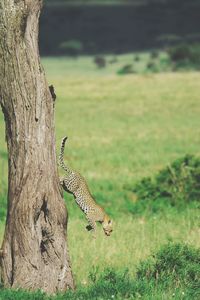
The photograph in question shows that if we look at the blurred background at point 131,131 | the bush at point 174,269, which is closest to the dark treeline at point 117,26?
the blurred background at point 131,131

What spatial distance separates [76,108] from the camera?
1719 inches

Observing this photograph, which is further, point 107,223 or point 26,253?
point 107,223

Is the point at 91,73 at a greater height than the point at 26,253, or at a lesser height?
lesser

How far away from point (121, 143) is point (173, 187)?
39.8ft

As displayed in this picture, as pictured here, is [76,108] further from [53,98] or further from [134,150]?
[53,98]

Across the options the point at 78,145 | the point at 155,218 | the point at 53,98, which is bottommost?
the point at 78,145

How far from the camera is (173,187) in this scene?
18.3m

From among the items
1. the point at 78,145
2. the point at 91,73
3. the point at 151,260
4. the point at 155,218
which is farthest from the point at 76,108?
the point at 151,260

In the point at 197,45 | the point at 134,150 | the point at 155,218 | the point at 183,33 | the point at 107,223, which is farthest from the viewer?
the point at 183,33

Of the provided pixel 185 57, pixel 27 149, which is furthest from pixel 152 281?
pixel 185 57

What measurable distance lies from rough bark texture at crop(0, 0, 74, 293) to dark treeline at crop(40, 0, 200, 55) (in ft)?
212

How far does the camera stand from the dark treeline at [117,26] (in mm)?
77375

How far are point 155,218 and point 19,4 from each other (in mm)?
7009

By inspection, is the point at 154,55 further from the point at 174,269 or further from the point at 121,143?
the point at 174,269
